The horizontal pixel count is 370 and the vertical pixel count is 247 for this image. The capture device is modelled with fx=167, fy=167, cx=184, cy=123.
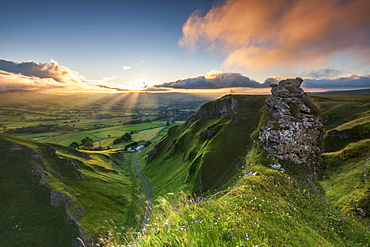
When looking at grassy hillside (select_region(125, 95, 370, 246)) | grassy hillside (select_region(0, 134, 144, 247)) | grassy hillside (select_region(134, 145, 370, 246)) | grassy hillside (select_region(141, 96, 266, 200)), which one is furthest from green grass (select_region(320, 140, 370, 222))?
grassy hillside (select_region(0, 134, 144, 247))

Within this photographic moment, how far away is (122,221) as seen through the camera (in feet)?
200

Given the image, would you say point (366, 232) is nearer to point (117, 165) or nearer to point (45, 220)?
point (45, 220)

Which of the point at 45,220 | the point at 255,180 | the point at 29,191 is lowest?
the point at 45,220

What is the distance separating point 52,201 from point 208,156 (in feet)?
180

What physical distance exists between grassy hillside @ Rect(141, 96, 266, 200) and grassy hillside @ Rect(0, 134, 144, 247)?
19012 mm

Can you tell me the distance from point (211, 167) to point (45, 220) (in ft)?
174

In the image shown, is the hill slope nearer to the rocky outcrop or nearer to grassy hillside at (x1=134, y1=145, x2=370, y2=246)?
grassy hillside at (x1=134, y1=145, x2=370, y2=246)

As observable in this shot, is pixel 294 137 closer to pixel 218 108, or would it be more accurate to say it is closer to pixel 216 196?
pixel 216 196

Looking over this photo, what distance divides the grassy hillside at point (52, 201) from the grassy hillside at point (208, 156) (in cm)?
1901

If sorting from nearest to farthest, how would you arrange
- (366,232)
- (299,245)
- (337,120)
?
(299,245)
(366,232)
(337,120)

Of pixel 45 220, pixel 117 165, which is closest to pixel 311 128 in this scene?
pixel 45 220

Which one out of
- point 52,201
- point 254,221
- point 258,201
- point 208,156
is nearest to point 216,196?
point 258,201

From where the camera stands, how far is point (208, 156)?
212 ft

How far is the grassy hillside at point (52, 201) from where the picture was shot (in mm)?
46094
